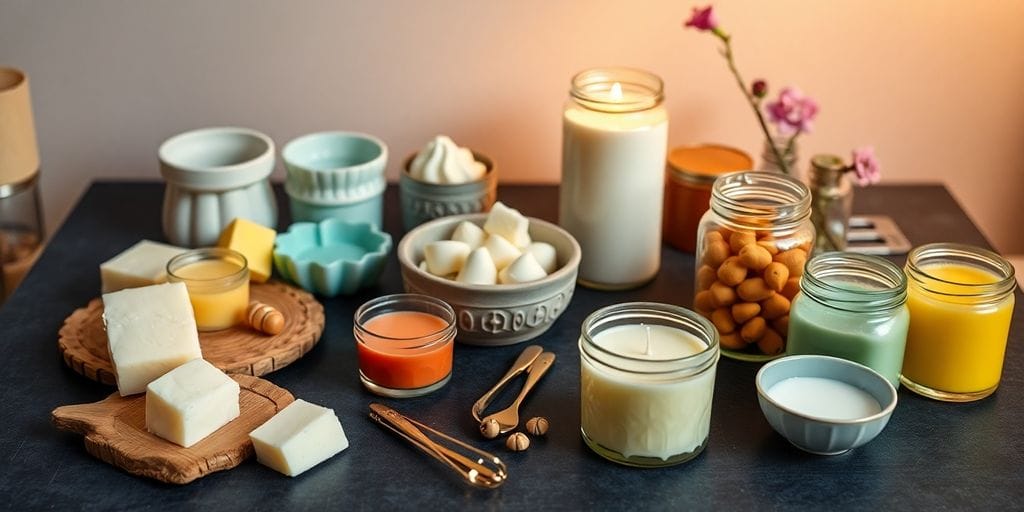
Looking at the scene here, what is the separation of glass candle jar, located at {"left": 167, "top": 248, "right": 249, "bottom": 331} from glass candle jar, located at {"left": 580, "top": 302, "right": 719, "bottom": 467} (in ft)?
1.48

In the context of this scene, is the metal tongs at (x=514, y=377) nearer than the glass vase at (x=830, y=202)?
Yes

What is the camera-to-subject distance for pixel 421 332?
123cm

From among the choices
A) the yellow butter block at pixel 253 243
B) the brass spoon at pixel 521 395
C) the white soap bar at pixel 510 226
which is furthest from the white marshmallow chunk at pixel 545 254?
the yellow butter block at pixel 253 243

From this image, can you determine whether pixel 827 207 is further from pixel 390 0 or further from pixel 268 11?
pixel 268 11

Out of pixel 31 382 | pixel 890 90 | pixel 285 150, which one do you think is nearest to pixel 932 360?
pixel 890 90

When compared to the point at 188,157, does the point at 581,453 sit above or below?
below

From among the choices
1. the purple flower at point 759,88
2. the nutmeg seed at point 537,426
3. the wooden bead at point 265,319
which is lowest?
the nutmeg seed at point 537,426

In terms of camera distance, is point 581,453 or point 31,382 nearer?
point 581,453

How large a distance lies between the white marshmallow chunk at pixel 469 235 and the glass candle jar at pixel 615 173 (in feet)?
0.46

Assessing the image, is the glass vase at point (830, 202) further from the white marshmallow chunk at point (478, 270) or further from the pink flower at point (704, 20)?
the white marshmallow chunk at point (478, 270)

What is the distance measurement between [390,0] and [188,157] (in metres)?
0.38

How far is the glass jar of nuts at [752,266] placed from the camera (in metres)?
1.24

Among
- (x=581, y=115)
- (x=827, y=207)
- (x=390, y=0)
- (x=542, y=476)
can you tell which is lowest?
(x=542, y=476)

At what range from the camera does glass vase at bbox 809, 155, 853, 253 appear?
147 cm
